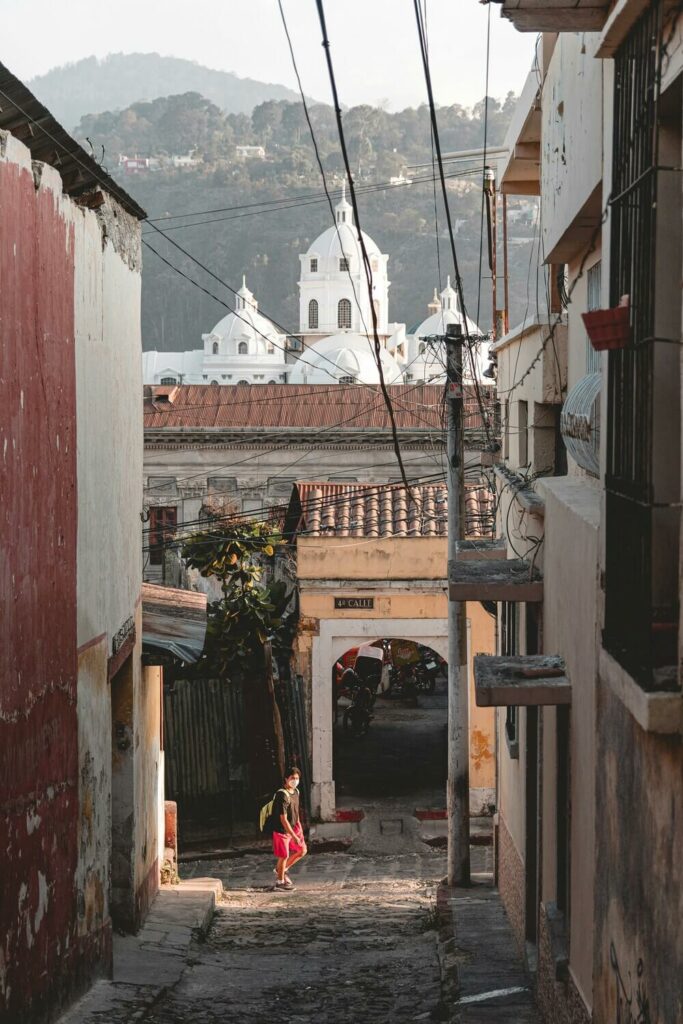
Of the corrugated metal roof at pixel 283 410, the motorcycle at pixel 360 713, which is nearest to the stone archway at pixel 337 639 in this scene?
the motorcycle at pixel 360 713

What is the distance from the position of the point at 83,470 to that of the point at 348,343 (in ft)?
225

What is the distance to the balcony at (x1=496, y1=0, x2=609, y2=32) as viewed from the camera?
18.4 ft

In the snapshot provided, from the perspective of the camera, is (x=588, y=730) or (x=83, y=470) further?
(x=83, y=470)

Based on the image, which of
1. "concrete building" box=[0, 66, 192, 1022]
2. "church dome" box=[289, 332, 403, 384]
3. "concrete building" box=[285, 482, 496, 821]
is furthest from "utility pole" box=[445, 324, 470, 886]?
"church dome" box=[289, 332, 403, 384]

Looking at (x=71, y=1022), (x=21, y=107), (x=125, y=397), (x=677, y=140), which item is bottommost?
(x=71, y=1022)

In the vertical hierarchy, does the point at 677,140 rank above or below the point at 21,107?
below

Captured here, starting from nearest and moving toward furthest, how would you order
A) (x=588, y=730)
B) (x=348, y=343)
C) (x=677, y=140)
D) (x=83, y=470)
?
(x=677, y=140), (x=588, y=730), (x=83, y=470), (x=348, y=343)

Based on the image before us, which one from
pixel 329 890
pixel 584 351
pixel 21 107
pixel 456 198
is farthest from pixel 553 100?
pixel 456 198

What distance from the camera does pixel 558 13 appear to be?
18.6ft

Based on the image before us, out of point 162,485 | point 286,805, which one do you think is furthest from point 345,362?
point 286,805

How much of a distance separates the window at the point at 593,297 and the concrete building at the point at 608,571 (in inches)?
1.3

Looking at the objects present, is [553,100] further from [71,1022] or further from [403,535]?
[403,535]

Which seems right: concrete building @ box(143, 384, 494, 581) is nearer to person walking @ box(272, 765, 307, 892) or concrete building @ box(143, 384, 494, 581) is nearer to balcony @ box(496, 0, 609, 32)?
person walking @ box(272, 765, 307, 892)

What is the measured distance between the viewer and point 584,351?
8.31 meters
